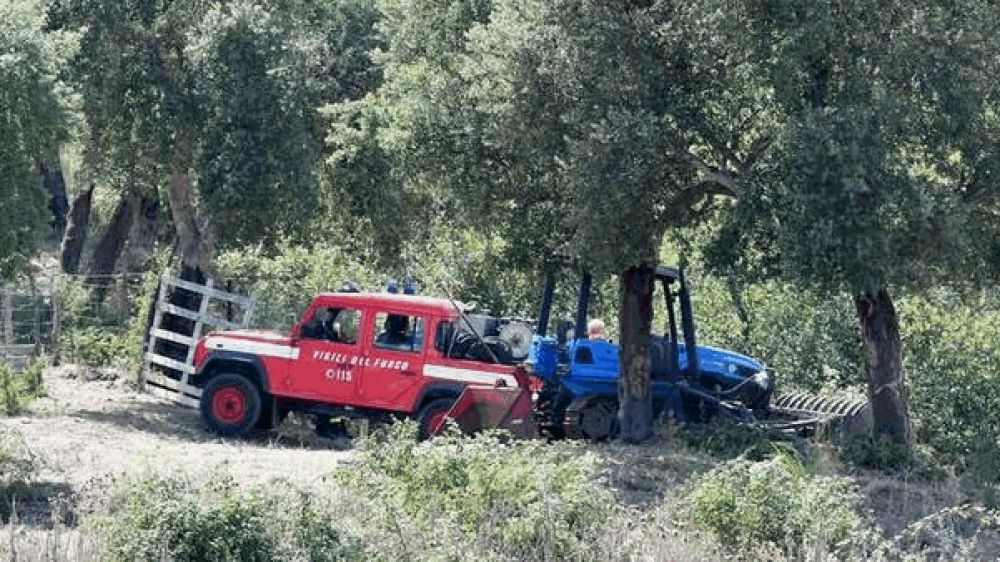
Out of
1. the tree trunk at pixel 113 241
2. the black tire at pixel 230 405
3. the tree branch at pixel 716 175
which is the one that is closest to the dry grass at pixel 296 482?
the black tire at pixel 230 405

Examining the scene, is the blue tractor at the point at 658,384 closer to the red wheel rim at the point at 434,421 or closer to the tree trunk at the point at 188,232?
the red wheel rim at the point at 434,421

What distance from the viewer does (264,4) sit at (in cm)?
2434

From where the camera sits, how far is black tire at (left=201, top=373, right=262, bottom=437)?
21500mm

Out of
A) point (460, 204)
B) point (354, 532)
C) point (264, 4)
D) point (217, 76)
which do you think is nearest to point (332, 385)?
point (460, 204)

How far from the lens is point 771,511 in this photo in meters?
12.8

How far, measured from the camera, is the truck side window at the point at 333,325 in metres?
21.1

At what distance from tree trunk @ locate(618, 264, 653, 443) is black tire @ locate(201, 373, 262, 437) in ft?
14.8

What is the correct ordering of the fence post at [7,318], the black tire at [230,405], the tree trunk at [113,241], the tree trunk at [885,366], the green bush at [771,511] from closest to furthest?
the green bush at [771,511] → the tree trunk at [885,366] → the black tire at [230,405] → the fence post at [7,318] → the tree trunk at [113,241]

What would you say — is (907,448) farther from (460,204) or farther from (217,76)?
(217,76)

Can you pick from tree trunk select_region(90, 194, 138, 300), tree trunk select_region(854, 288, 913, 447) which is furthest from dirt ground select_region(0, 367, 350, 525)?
tree trunk select_region(90, 194, 138, 300)

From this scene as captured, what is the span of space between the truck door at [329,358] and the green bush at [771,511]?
832 centimetres

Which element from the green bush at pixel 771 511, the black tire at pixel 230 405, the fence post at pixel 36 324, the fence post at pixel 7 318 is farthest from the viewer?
the fence post at pixel 36 324

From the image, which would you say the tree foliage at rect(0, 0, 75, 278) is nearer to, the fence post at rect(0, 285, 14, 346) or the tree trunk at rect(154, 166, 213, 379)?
the tree trunk at rect(154, 166, 213, 379)

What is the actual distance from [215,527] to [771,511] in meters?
4.11
